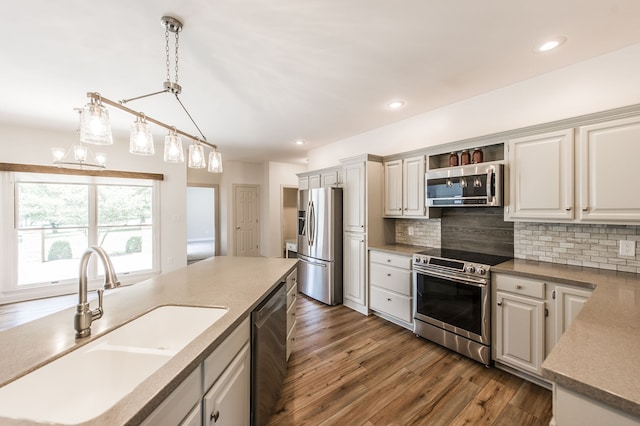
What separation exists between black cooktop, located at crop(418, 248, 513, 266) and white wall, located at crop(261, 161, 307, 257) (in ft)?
13.4

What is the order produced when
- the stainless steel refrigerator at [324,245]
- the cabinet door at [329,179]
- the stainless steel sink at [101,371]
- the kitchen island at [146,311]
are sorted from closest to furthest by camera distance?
the kitchen island at [146,311] → the stainless steel sink at [101,371] → the stainless steel refrigerator at [324,245] → the cabinet door at [329,179]

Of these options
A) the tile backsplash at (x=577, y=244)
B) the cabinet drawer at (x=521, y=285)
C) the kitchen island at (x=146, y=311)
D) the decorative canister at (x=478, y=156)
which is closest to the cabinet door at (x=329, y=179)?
the decorative canister at (x=478, y=156)

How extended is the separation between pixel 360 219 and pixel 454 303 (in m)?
1.52

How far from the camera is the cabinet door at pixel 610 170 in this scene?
6.04 feet

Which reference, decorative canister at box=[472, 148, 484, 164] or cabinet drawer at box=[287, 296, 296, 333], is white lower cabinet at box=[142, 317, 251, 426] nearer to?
cabinet drawer at box=[287, 296, 296, 333]

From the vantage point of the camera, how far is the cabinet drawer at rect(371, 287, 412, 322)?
9.95 ft

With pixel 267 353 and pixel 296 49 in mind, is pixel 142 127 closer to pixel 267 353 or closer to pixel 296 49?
pixel 296 49

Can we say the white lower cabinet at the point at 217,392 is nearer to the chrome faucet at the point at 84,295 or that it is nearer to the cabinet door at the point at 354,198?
the chrome faucet at the point at 84,295

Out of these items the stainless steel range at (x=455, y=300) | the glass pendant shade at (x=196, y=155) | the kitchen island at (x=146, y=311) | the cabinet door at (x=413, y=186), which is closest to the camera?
the kitchen island at (x=146, y=311)

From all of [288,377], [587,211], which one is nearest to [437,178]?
[587,211]

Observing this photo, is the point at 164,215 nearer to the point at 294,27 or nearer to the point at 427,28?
the point at 294,27

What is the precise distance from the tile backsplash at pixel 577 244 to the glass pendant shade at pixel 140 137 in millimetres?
3268

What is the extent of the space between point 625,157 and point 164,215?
6.26 meters

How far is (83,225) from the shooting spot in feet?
14.9
